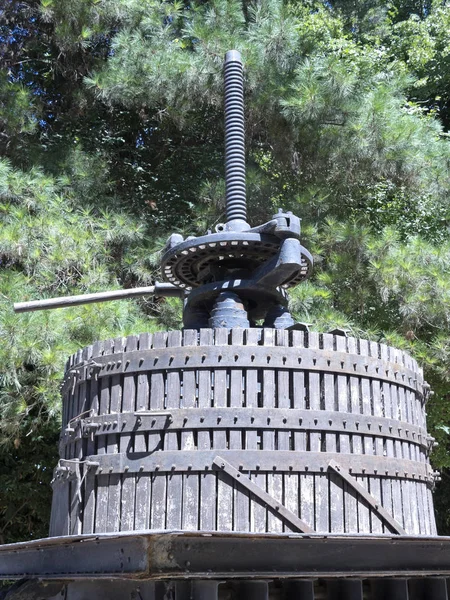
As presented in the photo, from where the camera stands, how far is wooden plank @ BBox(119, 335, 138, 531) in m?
4.98

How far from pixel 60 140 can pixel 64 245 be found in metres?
3.75

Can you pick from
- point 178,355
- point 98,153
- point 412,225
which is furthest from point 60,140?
point 178,355

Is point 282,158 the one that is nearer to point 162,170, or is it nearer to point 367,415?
point 162,170

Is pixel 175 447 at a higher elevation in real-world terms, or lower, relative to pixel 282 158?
lower

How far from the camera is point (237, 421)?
16.4 ft

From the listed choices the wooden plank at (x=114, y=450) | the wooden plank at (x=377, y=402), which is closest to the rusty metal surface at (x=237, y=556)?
the wooden plank at (x=114, y=450)

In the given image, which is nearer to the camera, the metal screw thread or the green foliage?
the metal screw thread

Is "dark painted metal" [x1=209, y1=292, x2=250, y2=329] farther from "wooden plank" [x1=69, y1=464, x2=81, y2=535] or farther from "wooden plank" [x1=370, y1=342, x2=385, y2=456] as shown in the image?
"wooden plank" [x1=69, y1=464, x2=81, y2=535]

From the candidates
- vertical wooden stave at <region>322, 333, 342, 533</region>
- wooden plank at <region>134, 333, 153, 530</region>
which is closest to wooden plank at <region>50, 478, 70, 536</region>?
wooden plank at <region>134, 333, 153, 530</region>

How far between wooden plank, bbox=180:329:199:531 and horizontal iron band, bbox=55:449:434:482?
70mm

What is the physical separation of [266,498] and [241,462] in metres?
0.27

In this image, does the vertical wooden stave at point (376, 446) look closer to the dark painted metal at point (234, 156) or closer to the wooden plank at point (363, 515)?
the wooden plank at point (363, 515)

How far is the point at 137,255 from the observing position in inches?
481

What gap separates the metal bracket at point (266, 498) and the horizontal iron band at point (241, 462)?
0.05m
